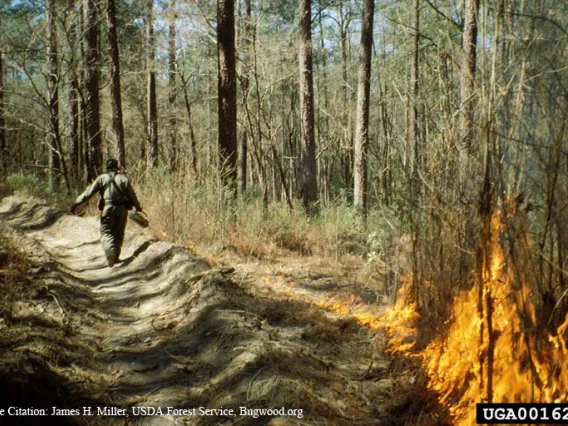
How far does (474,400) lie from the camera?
10.5 feet

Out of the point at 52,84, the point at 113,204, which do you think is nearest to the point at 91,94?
the point at 52,84

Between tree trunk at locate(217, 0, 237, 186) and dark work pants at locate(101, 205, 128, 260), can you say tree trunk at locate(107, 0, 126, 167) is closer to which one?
tree trunk at locate(217, 0, 237, 186)

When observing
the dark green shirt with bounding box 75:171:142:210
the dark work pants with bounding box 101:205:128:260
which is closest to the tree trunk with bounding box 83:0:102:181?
the dark green shirt with bounding box 75:171:142:210

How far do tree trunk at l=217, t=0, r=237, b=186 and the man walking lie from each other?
123 inches

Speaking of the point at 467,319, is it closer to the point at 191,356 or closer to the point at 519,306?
the point at 519,306

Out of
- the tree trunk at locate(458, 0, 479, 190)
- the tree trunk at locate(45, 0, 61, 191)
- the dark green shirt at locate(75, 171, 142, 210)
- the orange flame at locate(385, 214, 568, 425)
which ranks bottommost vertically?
the orange flame at locate(385, 214, 568, 425)

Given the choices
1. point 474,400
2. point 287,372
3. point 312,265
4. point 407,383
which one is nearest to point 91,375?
point 287,372

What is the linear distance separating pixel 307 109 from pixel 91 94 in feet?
23.1

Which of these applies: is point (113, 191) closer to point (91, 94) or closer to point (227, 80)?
point (227, 80)

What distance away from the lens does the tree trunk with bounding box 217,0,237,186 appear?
37.7ft

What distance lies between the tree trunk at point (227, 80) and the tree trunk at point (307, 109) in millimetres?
3669

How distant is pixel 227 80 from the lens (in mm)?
11625

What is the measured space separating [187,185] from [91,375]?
6.61 metres

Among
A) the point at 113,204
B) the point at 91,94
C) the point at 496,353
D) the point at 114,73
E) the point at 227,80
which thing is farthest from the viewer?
the point at 114,73
